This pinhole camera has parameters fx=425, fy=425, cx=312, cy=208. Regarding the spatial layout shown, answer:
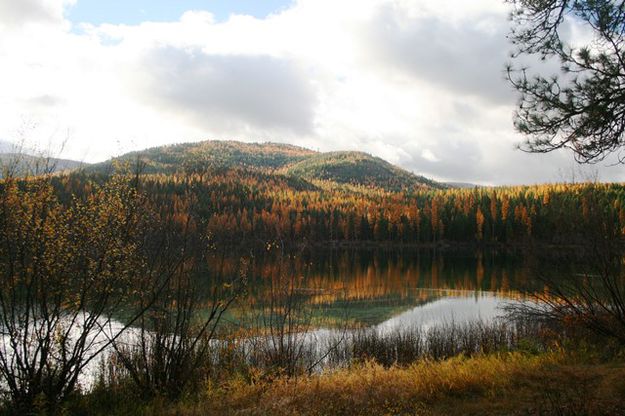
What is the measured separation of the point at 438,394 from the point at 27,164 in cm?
854

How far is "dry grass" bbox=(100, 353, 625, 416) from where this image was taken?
6.86 metres

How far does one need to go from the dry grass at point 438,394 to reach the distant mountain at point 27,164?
4690mm

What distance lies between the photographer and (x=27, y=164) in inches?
298

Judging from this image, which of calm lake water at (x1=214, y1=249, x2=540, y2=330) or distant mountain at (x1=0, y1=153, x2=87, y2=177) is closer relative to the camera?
distant mountain at (x1=0, y1=153, x2=87, y2=177)

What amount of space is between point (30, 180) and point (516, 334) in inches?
718

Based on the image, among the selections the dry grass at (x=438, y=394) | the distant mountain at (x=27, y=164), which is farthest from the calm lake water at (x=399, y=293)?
the distant mountain at (x=27, y=164)

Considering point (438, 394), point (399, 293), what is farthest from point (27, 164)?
point (399, 293)

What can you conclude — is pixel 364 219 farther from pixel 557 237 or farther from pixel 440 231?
pixel 557 237

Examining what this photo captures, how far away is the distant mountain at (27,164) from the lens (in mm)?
7383

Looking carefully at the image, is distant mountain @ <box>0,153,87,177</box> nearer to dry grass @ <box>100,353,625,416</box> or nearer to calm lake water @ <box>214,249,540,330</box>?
dry grass @ <box>100,353,625,416</box>

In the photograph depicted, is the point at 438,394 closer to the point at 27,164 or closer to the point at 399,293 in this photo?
the point at 27,164

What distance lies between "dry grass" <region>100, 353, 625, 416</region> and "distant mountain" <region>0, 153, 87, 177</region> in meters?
4.69

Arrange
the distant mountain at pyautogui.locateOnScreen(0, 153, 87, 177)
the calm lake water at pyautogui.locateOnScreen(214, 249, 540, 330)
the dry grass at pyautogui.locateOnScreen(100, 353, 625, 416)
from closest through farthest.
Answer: the dry grass at pyautogui.locateOnScreen(100, 353, 625, 416) < the distant mountain at pyautogui.locateOnScreen(0, 153, 87, 177) < the calm lake water at pyautogui.locateOnScreen(214, 249, 540, 330)

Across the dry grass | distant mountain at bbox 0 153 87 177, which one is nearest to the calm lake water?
the dry grass
